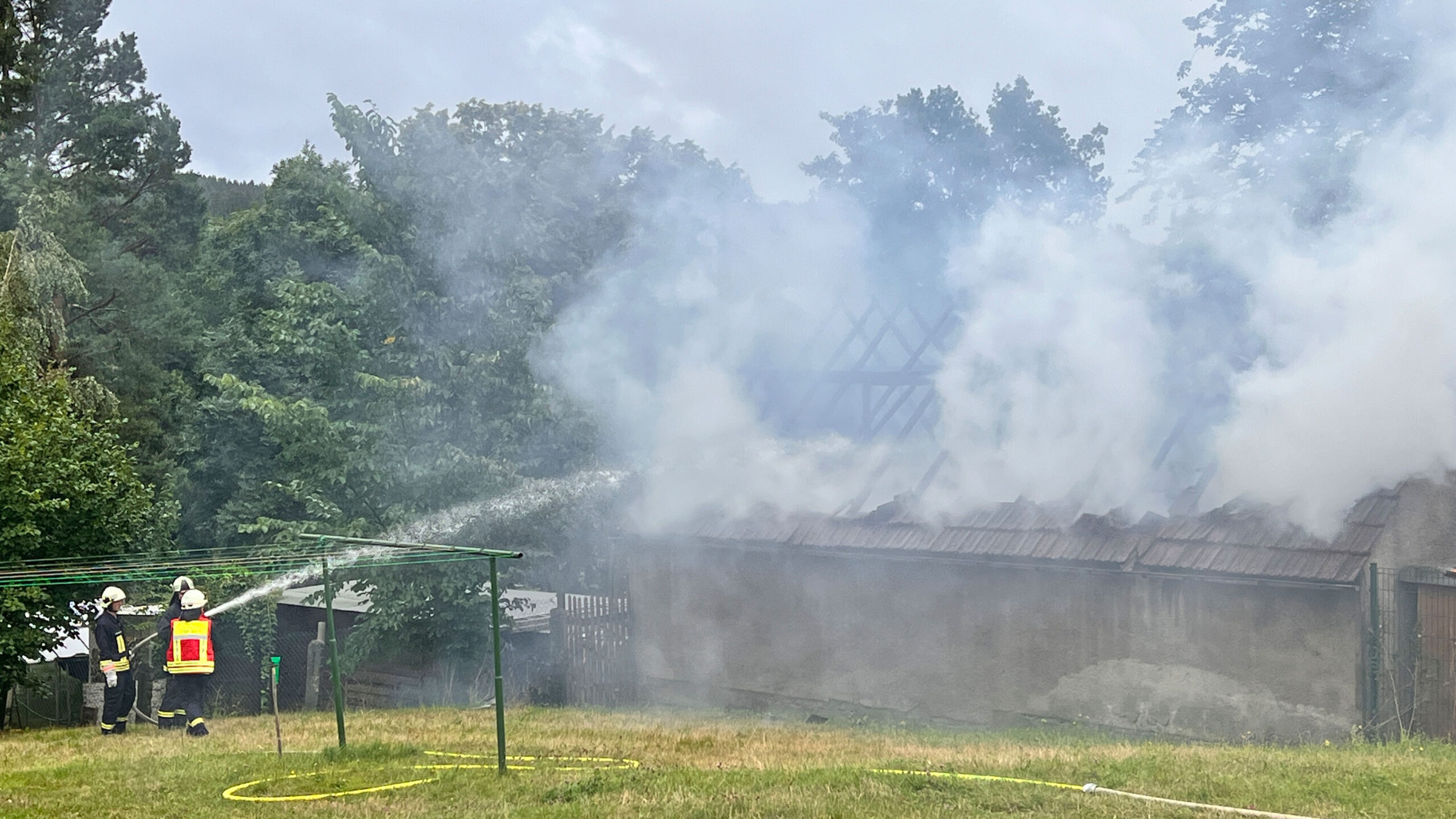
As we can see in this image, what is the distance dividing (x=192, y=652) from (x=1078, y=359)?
1114cm

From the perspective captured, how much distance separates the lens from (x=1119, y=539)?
13.7 m

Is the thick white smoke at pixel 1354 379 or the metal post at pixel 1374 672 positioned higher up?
the thick white smoke at pixel 1354 379

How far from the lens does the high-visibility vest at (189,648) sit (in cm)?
1328

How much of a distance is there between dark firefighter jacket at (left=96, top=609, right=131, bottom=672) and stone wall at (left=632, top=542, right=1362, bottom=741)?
7.21m

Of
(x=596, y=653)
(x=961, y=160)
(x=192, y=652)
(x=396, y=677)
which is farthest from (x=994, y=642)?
(x=961, y=160)

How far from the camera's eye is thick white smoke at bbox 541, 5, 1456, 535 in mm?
13383

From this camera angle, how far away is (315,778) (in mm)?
9172

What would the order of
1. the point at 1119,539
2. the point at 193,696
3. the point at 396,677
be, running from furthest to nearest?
the point at 396,677, the point at 1119,539, the point at 193,696

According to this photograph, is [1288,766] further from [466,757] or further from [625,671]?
[625,671]

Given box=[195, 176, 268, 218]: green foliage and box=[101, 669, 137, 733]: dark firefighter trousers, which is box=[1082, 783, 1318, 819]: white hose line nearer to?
box=[101, 669, 137, 733]: dark firefighter trousers

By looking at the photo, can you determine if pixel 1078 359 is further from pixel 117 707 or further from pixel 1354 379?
pixel 117 707

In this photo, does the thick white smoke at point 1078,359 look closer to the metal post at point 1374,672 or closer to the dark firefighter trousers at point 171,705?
the metal post at point 1374,672

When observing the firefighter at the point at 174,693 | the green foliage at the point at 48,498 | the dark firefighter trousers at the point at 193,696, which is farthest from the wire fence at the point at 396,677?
the dark firefighter trousers at the point at 193,696

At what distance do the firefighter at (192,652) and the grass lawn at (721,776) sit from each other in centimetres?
54
